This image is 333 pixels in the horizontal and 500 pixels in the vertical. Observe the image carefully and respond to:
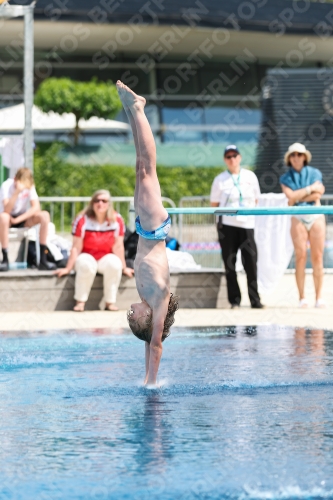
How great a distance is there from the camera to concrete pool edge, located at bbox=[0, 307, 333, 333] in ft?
32.4

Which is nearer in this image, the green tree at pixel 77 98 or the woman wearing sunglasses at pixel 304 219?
the woman wearing sunglasses at pixel 304 219

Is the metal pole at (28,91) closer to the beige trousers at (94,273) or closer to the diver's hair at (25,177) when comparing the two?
the diver's hair at (25,177)

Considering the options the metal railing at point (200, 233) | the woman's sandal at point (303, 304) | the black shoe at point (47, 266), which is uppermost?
the metal railing at point (200, 233)

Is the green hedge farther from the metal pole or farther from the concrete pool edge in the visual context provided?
the concrete pool edge

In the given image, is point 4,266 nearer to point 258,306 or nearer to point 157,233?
point 258,306

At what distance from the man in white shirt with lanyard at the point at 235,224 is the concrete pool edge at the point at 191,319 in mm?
314

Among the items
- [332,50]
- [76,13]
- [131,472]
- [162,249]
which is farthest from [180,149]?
[131,472]

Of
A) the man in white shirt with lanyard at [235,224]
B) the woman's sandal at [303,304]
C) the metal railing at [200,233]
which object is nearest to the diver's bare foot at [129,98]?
the man in white shirt with lanyard at [235,224]

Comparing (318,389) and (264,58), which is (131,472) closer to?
(318,389)

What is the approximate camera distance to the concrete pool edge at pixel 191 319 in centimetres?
989

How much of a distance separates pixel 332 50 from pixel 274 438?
30107 millimetres

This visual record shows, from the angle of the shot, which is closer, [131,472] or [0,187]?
[131,472]

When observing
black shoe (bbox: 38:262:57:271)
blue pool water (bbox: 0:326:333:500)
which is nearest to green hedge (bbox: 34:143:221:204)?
black shoe (bbox: 38:262:57:271)

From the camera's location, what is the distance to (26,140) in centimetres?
1274
